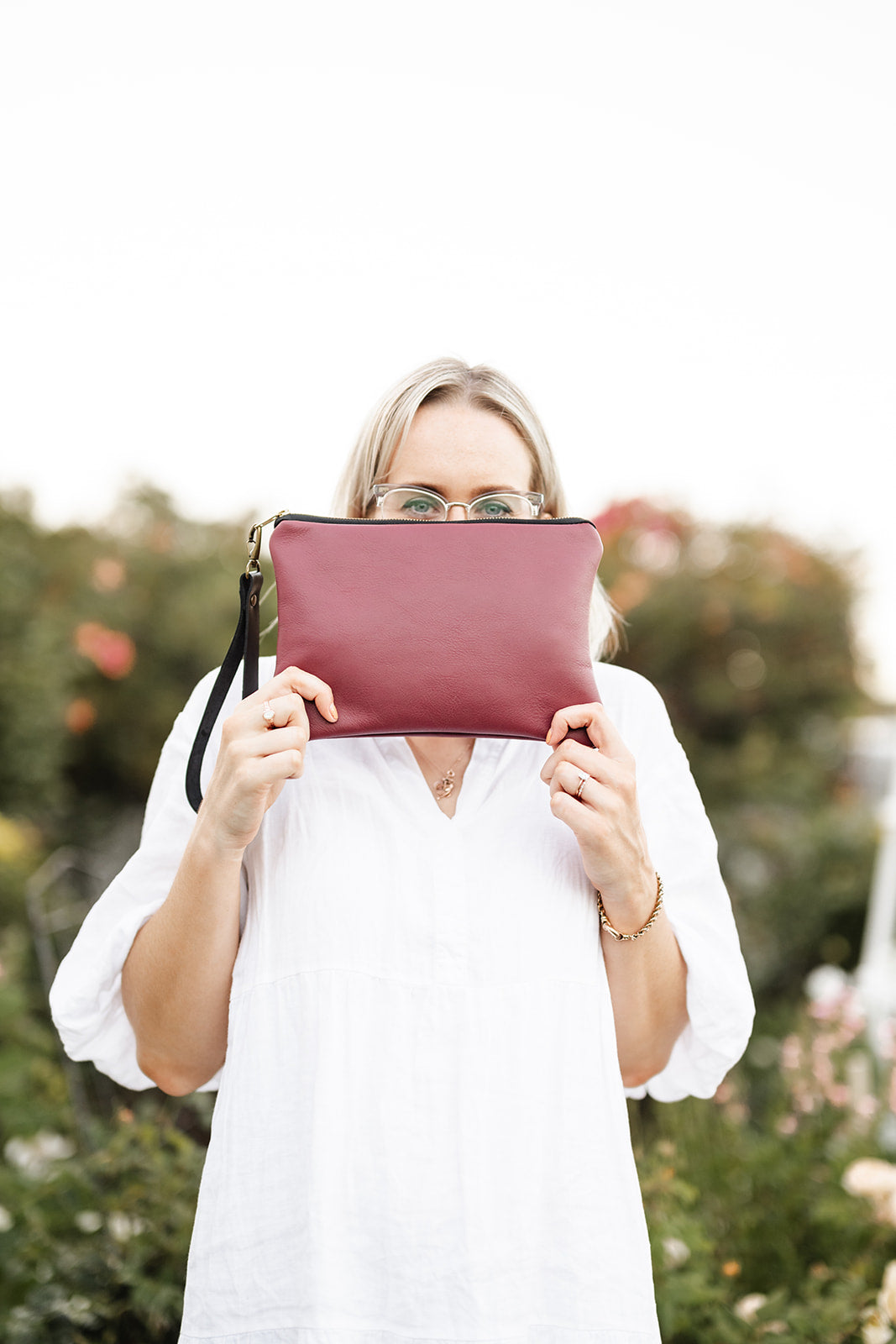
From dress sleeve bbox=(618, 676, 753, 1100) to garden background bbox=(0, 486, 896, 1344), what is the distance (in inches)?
28.3

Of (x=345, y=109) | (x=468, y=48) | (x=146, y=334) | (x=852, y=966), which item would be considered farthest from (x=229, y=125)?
(x=852, y=966)

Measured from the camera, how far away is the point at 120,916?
1.51 metres

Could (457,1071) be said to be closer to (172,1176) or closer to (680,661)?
(172,1176)

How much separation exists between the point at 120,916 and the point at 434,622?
2.31ft

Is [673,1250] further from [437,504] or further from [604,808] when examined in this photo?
[437,504]

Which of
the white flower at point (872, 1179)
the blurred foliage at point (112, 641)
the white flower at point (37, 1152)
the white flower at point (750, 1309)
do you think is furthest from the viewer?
the blurred foliage at point (112, 641)

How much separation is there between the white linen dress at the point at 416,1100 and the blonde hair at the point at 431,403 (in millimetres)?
580

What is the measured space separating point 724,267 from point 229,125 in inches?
127

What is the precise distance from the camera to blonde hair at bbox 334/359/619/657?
1.58 metres

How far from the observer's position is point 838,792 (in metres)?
9.53

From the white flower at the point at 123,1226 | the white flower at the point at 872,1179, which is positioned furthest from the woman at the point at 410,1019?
the white flower at the point at 872,1179

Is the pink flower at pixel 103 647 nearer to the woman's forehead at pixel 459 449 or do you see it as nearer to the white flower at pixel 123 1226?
the white flower at pixel 123 1226

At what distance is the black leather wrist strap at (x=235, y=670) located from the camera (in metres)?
1.44

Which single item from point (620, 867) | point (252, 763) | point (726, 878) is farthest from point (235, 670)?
point (726, 878)
